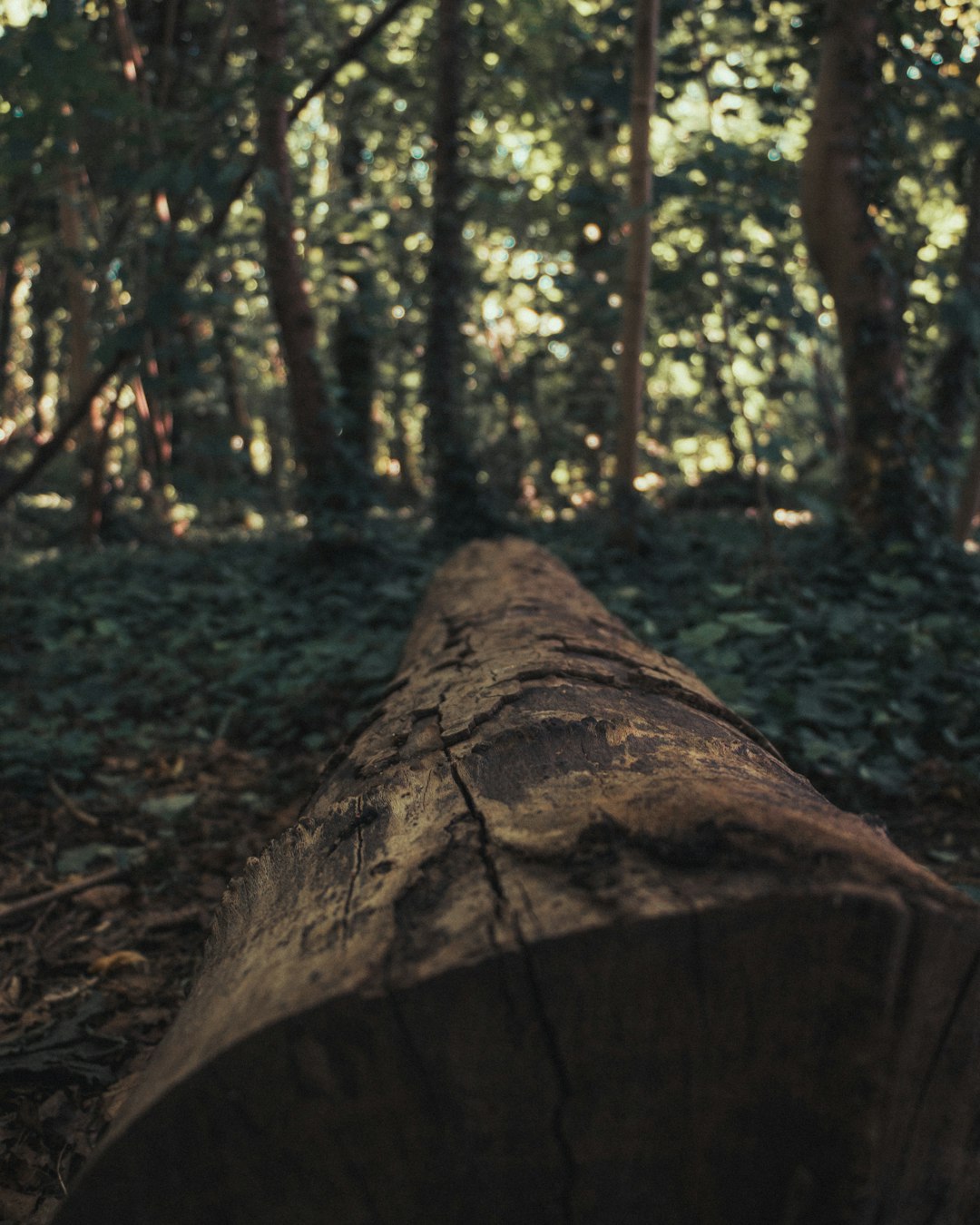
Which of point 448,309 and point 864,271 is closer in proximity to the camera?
point 864,271

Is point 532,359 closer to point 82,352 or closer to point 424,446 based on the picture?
point 424,446

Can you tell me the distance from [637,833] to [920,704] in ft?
9.64

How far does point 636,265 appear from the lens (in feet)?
20.0

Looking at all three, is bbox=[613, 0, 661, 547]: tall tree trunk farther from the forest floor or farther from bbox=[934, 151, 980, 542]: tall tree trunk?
bbox=[934, 151, 980, 542]: tall tree trunk

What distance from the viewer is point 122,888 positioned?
A: 8.72ft

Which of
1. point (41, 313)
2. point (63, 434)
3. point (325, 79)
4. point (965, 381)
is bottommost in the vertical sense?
point (63, 434)

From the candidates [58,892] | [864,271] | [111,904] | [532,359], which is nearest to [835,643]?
[864,271]

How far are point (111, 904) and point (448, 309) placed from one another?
6.26 meters

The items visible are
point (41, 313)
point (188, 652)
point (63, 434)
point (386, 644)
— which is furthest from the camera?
point (41, 313)

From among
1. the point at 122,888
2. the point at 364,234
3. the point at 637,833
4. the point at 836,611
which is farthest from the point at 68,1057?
the point at 364,234

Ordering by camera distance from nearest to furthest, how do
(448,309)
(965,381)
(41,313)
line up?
(965,381)
(448,309)
(41,313)

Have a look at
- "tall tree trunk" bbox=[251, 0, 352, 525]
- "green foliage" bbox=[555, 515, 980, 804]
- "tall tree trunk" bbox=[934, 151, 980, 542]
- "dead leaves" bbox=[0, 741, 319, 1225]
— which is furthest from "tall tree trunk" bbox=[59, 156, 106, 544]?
"tall tree trunk" bbox=[934, 151, 980, 542]

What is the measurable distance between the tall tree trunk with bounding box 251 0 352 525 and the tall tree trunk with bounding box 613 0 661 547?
6.45 ft

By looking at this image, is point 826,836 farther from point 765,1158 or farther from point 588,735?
point 588,735
